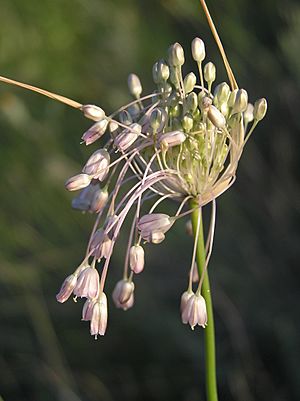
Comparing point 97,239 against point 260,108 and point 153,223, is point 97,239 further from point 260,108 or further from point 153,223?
point 260,108

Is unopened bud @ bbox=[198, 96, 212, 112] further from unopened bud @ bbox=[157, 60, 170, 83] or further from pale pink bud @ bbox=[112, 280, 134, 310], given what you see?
pale pink bud @ bbox=[112, 280, 134, 310]

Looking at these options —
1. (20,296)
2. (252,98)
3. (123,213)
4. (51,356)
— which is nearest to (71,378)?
(51,356)

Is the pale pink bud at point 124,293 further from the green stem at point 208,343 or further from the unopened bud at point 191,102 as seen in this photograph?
the unopened bud at point 191,102

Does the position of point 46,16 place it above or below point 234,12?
above

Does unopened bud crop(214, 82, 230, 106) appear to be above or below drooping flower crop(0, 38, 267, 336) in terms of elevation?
above

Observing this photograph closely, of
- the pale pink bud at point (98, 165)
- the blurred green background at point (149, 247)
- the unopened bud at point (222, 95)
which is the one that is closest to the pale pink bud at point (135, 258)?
the pale pink bud at point (98, 165)

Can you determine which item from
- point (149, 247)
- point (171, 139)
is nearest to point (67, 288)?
point (171, 139)

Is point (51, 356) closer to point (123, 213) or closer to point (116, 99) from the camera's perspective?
point (116, 99)

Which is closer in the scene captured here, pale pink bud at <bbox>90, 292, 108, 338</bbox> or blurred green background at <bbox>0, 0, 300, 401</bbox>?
pale pink bud at <bbox>90, 292, 108, 338</bbox>

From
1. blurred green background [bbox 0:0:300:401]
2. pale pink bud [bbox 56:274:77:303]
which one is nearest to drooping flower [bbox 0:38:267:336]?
pale pink bud [bbox 56:274:77:303]
